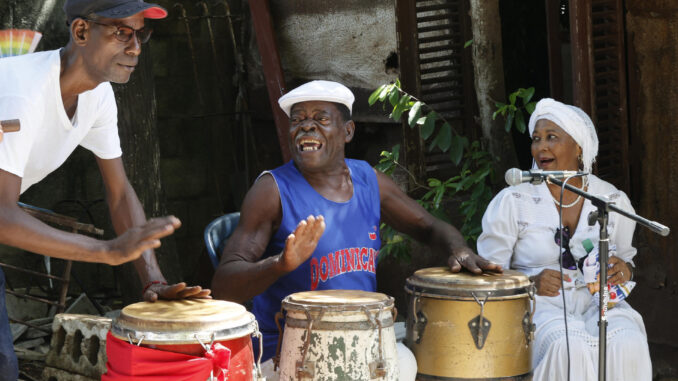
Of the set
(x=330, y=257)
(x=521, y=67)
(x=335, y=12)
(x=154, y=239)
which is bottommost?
(x=330, y=257)

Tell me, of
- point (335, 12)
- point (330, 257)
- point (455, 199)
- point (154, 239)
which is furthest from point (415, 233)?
point (335, 12)

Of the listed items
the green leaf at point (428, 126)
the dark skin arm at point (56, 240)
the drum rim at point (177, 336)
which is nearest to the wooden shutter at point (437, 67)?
the green leaf at point (428, 126)

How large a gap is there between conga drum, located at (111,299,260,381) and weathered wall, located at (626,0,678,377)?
3.14 meters

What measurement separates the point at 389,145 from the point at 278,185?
267cm

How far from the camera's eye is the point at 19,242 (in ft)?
11.1

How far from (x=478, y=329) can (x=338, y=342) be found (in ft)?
2.34

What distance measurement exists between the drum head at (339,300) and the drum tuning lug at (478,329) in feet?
1.51

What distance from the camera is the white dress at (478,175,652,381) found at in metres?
4.52

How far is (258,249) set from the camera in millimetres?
4359

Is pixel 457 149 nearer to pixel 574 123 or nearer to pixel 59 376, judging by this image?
pixel 574 123

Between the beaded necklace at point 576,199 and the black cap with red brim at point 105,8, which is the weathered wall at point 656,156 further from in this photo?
the black cap with red brim at point 105,8

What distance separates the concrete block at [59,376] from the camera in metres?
5.66

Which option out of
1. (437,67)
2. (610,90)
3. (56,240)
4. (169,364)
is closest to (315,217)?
(169,364)

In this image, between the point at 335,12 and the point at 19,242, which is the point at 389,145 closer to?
the point at 335,12
